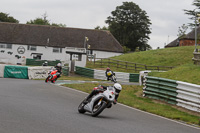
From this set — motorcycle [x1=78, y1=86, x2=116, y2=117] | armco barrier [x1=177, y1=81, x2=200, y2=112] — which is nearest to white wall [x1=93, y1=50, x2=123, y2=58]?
armco barrier [x1=177, y1=81, x2=200, y2=112]

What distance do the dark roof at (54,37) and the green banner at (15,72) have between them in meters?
36.0

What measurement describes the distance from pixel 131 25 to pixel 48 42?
78.5 ft

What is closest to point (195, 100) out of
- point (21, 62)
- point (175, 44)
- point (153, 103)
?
point (153, 103)

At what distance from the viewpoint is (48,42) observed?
6800 cm

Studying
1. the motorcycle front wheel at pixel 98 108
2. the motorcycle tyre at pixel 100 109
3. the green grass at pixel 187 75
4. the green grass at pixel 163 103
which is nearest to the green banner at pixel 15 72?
the green grass at pixel 163 103

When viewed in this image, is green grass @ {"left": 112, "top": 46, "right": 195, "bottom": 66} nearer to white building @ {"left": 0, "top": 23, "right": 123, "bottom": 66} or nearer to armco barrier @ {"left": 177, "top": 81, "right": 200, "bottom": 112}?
white building @ {"left": 0, "top": 23, "right": 123, "bottom": 66}

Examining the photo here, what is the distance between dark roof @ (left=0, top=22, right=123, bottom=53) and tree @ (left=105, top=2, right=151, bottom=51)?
11.8 metres

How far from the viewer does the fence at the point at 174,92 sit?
14.2 meters

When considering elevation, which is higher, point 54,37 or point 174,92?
point 54,37

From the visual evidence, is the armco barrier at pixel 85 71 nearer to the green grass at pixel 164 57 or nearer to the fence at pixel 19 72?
the fence at pixel 19 72

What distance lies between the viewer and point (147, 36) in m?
84.1

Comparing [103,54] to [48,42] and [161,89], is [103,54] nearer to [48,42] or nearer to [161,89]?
[48,42]

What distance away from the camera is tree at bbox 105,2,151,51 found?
82750mm

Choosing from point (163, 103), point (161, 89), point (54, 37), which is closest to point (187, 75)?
point (161, 89)
